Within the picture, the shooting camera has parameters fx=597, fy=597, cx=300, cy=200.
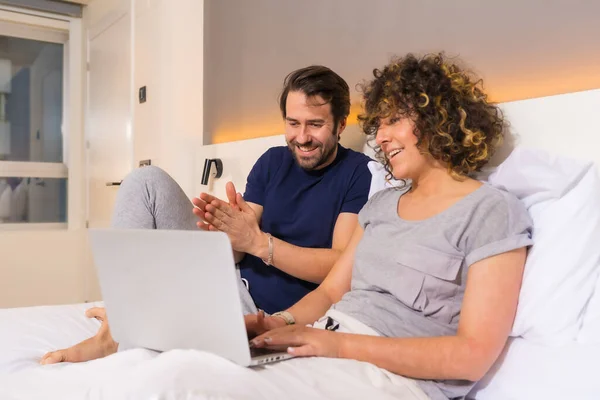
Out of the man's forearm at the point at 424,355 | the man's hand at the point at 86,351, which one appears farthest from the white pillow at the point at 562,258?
the man's hand at the point at 86,351

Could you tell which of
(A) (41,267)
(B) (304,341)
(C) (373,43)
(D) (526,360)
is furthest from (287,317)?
(A) (41,267)

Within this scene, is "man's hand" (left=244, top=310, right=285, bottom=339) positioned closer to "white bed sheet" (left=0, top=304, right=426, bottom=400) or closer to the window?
"white bed sheet" (left=0, top=304, right=426, bottom=400)

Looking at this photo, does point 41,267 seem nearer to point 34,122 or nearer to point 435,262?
Answer: point 34,122

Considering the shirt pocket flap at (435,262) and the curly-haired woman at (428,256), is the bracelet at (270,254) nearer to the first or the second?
the curly-haired woman at (428,256)

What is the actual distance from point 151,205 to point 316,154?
500 mm

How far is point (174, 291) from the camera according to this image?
1025 mm

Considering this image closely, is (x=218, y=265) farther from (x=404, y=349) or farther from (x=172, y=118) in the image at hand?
(x=172, y=118)

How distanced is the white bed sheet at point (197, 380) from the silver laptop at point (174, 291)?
2.0 inches

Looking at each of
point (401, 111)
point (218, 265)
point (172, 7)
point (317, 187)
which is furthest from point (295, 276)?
point (172, 7)

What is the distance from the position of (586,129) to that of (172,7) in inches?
92.7

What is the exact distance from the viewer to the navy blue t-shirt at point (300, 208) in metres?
1.74

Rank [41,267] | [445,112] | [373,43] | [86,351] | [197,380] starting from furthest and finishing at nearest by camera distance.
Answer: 1. [41,267]
2. [373,43]
3. [86,351]
4. [445,112]
5. [197,380]

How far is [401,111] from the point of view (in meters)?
1.33

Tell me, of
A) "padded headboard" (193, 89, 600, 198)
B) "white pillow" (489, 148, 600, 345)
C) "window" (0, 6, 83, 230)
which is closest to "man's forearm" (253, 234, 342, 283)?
"padded headboard" (193, 89, 600, 198)
